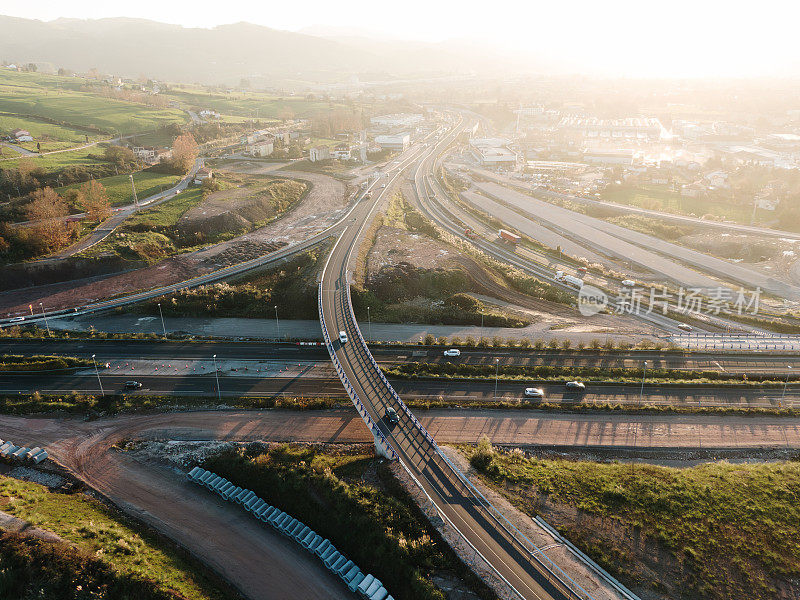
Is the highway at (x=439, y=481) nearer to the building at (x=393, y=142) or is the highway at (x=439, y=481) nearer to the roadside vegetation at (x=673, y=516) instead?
the roadside vegetation at (x=673, y=516)

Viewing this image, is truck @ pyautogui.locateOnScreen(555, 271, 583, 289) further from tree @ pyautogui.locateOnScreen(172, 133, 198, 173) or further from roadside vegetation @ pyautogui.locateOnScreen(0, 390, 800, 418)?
tree @ pyautogui.locateOnScreen(172, 133, 198, 173)

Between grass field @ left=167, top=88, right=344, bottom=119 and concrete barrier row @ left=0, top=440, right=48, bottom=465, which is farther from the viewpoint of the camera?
grass field @ left=167, top=88, right=344, bottom=119

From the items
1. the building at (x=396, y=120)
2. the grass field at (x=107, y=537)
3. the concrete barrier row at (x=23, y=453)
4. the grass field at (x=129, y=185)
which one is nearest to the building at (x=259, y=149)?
the grass field at (x=129, y=185)

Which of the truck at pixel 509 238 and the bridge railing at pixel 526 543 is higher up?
the truck at pixel 509 238

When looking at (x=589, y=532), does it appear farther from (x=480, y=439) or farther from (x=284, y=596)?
(x=284, y=596)

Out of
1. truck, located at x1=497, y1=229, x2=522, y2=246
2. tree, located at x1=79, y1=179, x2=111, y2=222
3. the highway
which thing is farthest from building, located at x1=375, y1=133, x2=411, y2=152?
the highway
